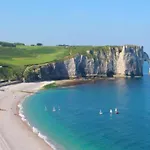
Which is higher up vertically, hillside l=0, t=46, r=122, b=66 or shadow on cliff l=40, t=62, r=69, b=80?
hillside l=0, t=46, r=122, b=66

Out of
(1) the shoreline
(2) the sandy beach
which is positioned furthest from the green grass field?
(2) the sandy beach

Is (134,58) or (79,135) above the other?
(134,58)

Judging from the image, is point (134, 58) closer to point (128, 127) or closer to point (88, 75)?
point (88, 75)

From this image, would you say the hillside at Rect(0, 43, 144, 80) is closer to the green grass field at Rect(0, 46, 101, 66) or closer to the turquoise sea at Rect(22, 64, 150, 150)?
the green grass field at Rect(0, 46, 101, 66)

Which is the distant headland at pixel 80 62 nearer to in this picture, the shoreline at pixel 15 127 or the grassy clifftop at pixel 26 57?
the grassy clifftop at pixel 26 57

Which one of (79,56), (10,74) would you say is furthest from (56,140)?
(79,56)

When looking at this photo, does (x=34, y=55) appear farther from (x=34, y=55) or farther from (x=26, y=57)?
(x=26, y=57)
